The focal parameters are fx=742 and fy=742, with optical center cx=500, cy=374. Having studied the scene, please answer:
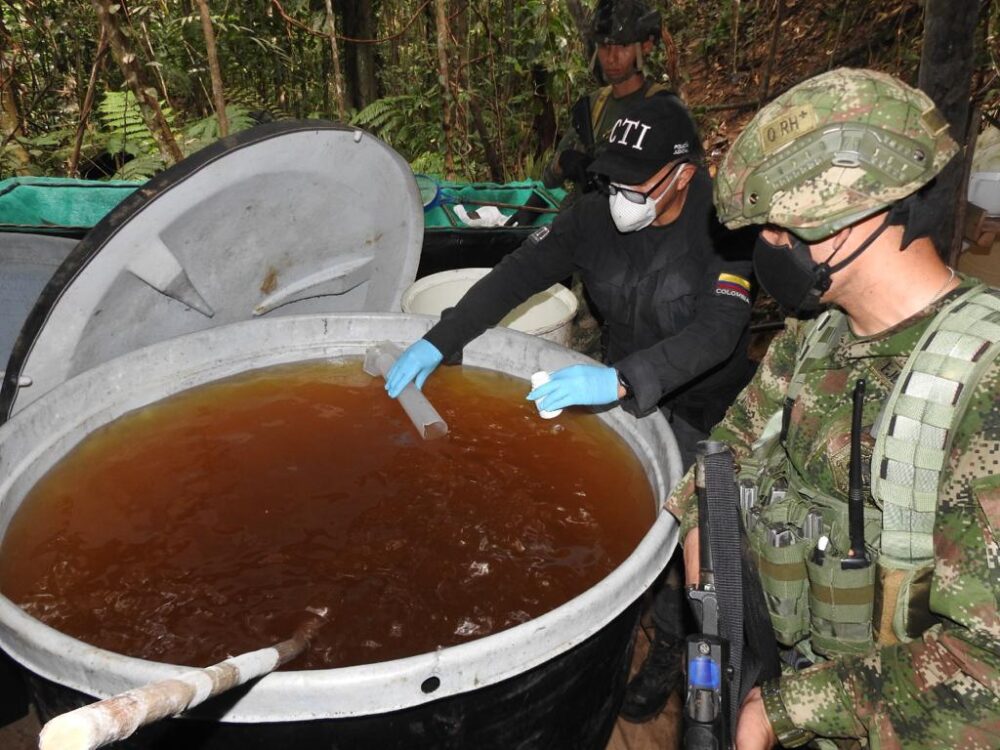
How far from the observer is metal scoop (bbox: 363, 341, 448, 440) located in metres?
2.34

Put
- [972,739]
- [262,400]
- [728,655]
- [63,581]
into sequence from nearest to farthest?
[972,739], [728,655], [63,581], [262,400]

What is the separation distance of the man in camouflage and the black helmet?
2.68m

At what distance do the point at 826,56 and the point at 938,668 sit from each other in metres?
8.84

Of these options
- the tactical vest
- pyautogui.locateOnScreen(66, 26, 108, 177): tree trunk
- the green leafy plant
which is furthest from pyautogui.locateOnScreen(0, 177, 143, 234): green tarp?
the tactical vest

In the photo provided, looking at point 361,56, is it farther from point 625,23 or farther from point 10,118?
point 625,23

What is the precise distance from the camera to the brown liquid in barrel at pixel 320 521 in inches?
67.2

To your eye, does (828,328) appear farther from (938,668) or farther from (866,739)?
(866,739)

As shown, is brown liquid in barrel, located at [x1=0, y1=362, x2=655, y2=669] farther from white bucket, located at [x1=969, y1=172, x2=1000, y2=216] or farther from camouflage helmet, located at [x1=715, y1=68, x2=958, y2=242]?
white bucket, located at [x1=969, y1=172, x2=1000, y2=216]

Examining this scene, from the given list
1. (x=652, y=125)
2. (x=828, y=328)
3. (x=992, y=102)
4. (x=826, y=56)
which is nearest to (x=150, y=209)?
(x=652, y=125)

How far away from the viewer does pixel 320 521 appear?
2.05m

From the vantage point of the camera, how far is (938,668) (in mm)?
1190

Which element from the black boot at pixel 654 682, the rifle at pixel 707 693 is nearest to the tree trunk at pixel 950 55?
the black boot at pixel 654 682

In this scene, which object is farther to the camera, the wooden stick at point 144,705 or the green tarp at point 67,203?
the green tarp at point 67,203

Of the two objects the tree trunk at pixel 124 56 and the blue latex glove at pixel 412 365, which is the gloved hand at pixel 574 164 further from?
the tree trunk at pixel 124 56
